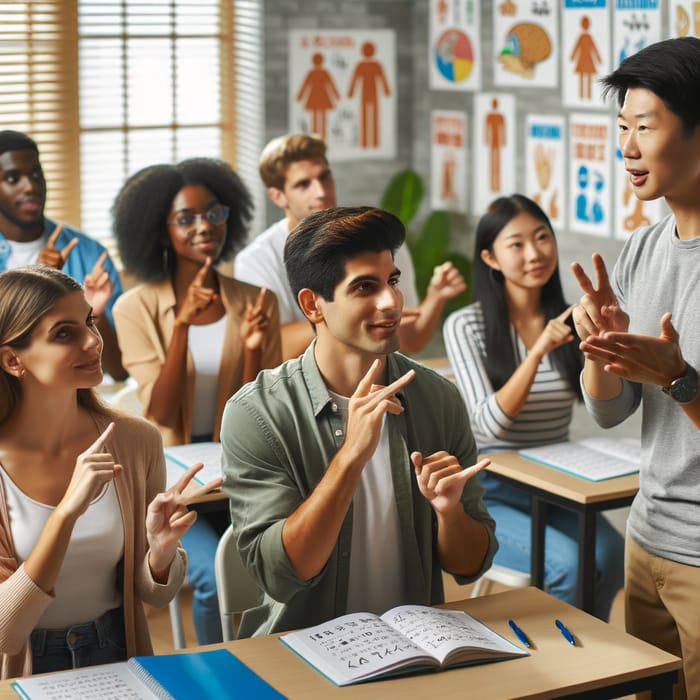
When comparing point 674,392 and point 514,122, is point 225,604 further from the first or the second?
point 514,122

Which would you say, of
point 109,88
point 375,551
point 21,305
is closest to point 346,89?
point 109,88

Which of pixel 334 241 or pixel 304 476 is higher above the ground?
pixel 334 241

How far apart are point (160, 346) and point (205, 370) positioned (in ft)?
0.52

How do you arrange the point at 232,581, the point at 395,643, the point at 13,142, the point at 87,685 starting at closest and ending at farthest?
the point at 87,685 → the point at 395,643 → the point at 232,581 → the point at 13,142

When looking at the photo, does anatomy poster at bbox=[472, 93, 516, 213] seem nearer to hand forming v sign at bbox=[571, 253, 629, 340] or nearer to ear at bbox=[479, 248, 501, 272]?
ear at bbox=[479, 248, 501, 272]

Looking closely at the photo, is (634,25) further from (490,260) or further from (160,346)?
(160,346)

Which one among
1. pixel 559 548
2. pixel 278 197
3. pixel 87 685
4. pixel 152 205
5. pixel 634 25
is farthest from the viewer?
pixel 634 25

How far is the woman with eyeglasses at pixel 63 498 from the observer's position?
7.63ft

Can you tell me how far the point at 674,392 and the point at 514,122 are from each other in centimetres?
342

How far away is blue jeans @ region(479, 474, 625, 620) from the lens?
3.48 metres

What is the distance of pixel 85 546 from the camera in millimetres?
2361

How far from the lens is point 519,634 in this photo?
222 cm

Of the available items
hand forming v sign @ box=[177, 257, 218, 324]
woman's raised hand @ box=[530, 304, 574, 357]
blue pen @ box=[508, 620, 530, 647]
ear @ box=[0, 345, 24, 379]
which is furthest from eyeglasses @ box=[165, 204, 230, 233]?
blue pen @ box=[508, 620, 530, 647]

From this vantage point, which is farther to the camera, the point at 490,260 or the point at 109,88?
the point at 109,88
